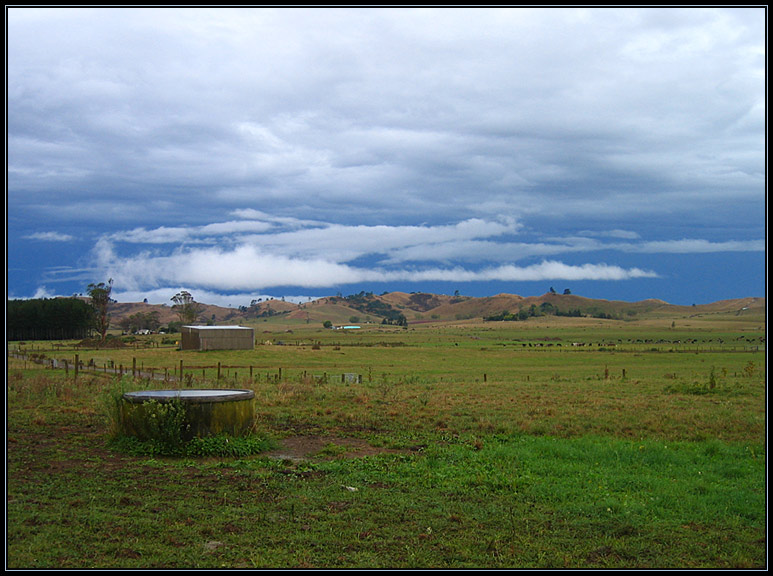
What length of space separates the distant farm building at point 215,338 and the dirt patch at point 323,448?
200 ft

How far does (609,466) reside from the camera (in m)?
11.7

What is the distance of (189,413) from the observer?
12867mm

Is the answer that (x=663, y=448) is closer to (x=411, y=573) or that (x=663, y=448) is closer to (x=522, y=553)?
(x=522, y=553)

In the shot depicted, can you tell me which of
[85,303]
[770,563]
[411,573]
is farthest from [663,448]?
[85,303]

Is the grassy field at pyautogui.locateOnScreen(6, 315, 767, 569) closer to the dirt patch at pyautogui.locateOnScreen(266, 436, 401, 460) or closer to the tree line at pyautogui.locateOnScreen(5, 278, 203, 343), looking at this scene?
the dirt patch at pyautogui.locateOnScreen(266, 436, 401, 460)

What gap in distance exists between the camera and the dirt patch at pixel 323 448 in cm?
1255

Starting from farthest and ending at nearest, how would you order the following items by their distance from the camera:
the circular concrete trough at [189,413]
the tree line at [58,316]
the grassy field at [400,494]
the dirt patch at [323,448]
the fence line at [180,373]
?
1. the tree line at [58,316]
2. the fence line at [180,373]
3. the circular concrete trough at [189,413]
4. the dirt patch at [323,448]
5. the grassy field at [400,494]

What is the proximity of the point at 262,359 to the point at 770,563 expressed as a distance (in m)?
54.8

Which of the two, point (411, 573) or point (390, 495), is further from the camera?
point (390, 495)

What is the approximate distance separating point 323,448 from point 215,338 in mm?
63306

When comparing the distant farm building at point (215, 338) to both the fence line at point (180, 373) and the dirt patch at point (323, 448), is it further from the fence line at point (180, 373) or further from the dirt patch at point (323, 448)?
the dirt patch at point (323, 448)

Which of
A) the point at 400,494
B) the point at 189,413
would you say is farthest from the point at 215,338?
the point at 400,494

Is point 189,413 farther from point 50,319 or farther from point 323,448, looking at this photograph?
point 50,319

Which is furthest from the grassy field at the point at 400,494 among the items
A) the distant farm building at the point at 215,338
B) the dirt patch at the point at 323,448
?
the distant farm building at the point at 215,338
